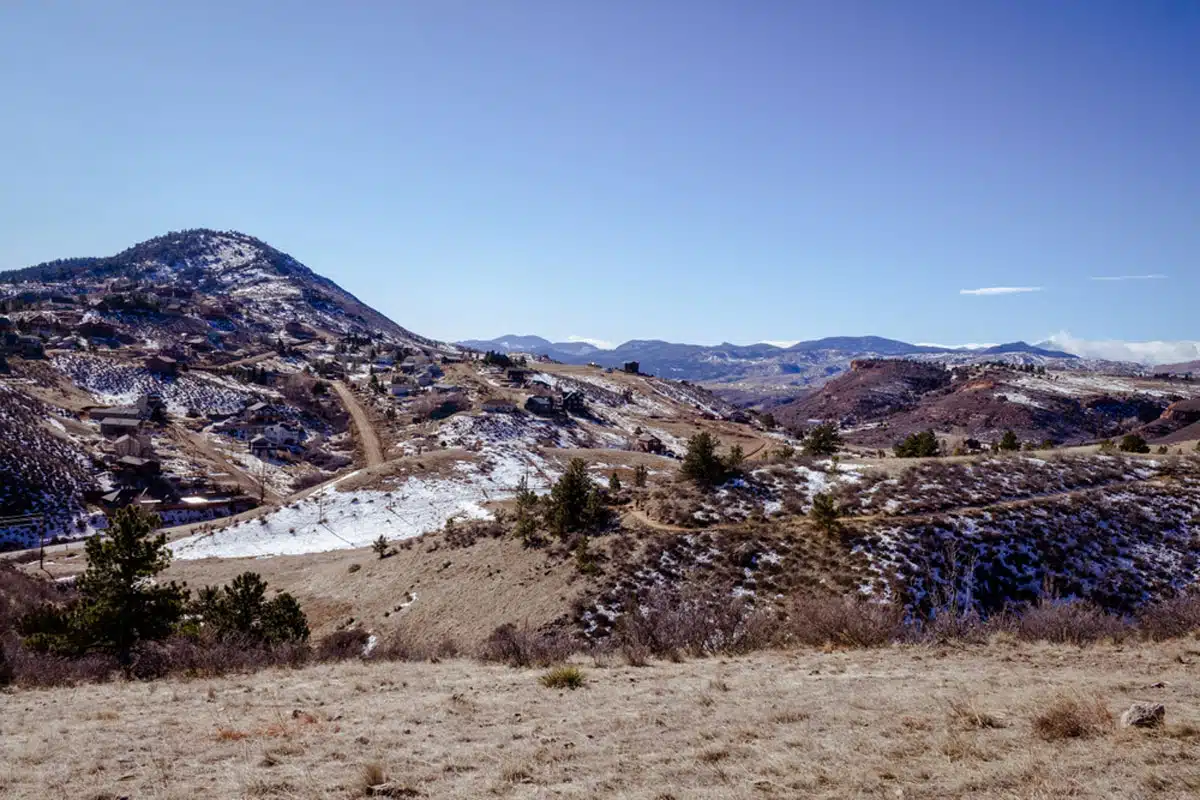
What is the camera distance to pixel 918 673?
41.0ft

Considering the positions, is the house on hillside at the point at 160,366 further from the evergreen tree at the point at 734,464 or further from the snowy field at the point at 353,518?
the evergreen tree at the point at 734,464

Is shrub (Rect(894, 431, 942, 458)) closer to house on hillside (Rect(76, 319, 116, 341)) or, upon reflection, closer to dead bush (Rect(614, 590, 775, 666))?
dead bush (Rect(614, 590, 775, 666))

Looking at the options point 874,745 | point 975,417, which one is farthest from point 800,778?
point 975,417

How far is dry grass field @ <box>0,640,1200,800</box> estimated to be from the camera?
24.5 feet

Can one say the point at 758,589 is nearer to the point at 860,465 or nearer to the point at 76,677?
the point at 860,465

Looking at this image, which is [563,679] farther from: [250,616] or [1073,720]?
[250,616]

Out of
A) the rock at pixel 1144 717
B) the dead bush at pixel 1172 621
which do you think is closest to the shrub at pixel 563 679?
the rock at pixel 1144 717

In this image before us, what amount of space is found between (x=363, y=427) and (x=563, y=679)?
277ft

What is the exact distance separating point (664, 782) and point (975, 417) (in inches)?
5265

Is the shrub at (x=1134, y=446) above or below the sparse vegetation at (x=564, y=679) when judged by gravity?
above

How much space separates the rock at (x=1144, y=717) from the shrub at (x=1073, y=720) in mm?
188

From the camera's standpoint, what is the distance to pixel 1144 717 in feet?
26.4

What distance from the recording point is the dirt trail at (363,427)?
78.8m

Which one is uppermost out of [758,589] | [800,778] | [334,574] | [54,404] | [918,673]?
[54,404]
